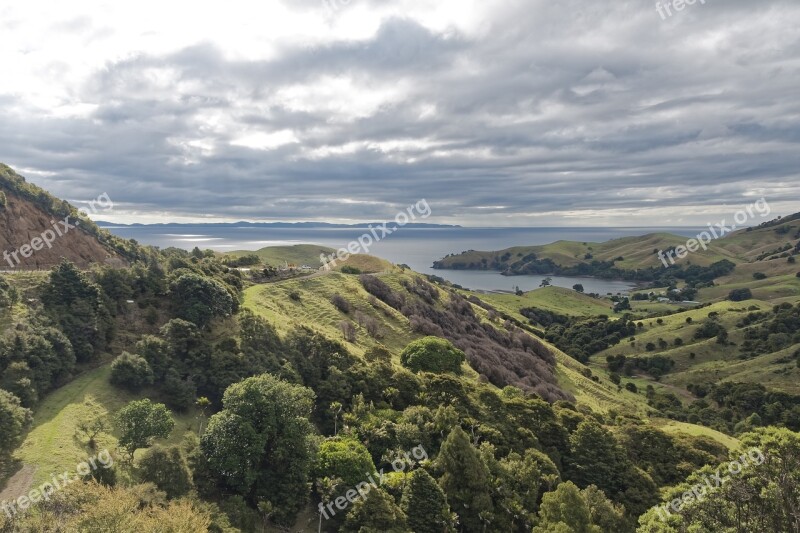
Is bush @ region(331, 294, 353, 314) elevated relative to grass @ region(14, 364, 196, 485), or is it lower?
elevated

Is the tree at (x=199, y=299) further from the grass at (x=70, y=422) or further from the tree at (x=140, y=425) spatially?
the tree at (x=140, y=425)

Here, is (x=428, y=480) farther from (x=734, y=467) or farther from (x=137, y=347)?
(x=137, y=347)

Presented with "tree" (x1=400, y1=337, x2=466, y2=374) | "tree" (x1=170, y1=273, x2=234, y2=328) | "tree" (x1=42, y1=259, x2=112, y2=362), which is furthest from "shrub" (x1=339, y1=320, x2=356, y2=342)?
"tree" (x1=42, y1=259, x2=112, y2=362)

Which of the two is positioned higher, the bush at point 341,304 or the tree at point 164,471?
the bush at point 341,304

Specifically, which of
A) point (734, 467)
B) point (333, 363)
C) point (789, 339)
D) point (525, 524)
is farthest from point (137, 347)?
point (789, 339)

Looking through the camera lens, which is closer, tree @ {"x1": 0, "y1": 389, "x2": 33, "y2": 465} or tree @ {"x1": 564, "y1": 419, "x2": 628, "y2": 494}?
tree @ {"x1": 0, "y1": 389, "x2": 33, "y2": 465}

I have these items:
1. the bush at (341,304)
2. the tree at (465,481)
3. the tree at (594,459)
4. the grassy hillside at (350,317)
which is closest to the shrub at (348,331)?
the grassy hillside at (350,317)

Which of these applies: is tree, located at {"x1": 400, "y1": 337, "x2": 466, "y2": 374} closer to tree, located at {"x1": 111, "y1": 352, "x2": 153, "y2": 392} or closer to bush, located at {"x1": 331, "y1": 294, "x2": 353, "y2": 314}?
bush, located at {"x1": 331, "y1": 294, "x2": 353, "y2": 314}

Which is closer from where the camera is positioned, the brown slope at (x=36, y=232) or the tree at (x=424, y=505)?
the tree at (x=424, y=505)
